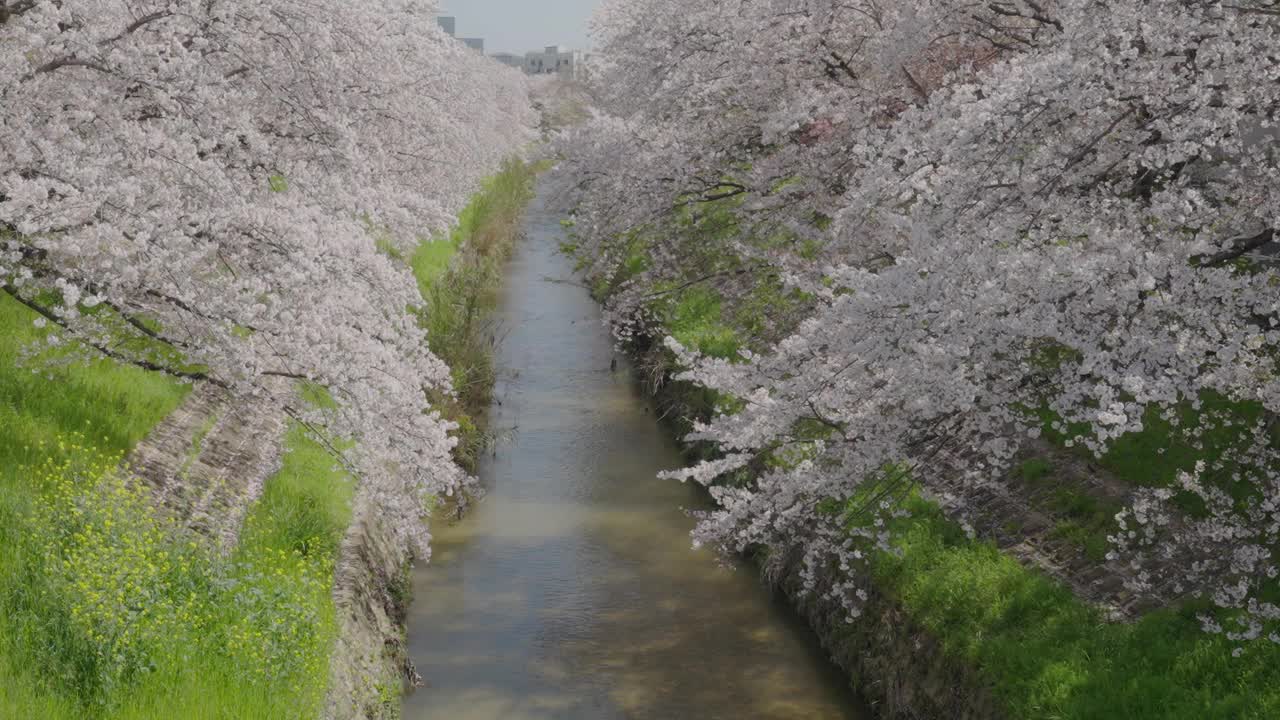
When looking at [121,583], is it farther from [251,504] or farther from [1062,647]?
[1062,647]

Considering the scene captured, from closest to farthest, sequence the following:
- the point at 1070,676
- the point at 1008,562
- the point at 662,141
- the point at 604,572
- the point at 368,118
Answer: the point at 1070,676
the point at 1008,562
the point at 604,572
the point at 368,118
the point at 662,141

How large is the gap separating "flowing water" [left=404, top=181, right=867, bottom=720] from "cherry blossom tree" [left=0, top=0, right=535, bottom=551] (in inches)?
79.8

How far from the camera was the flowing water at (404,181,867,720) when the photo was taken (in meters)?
12.1

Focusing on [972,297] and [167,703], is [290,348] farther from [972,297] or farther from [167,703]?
[972,297]

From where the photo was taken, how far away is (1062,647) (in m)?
9.73

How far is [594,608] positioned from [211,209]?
745 cm

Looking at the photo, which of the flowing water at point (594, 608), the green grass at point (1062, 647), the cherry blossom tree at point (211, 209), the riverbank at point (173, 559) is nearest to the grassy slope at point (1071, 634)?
the green grass at point (1062, 647)

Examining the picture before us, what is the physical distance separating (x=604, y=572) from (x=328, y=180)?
266 inches

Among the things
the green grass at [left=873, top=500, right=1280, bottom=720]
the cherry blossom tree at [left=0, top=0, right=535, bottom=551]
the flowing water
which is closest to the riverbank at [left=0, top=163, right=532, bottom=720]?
the cherry blossom tree at [left=0, top=0, right=535, bottom=551]

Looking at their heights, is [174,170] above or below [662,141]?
below

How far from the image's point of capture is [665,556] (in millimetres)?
15844

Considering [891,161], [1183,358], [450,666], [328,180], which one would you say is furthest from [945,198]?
[450,666]

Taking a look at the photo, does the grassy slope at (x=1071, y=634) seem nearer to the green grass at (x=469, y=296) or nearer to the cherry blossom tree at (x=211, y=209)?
the cherry blossom tree at (x=211, y=209)

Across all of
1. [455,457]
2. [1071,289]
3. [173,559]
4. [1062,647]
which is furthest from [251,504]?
[1071,289]
